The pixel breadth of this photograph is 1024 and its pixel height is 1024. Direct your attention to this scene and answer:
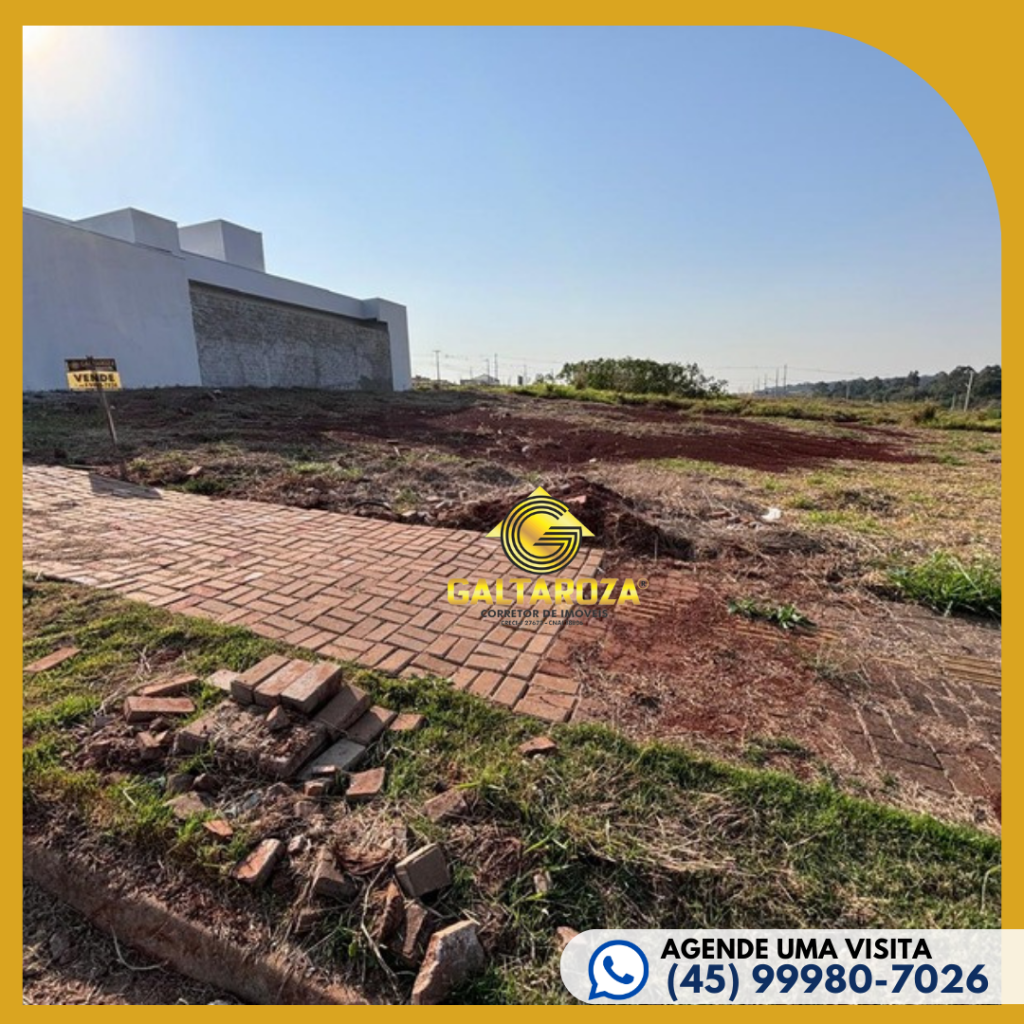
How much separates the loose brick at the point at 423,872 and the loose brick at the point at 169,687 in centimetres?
140

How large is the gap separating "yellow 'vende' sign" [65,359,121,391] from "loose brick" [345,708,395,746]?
652 cm

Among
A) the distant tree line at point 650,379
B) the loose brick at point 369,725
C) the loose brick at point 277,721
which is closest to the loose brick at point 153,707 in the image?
the loose brick at point 277,721

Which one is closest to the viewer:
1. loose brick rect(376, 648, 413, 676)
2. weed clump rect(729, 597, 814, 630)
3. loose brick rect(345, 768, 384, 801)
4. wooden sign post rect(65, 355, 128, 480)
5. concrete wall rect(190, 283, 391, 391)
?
loose brick rect(345, 768, 384, 801)

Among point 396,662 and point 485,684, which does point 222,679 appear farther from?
point 485,684

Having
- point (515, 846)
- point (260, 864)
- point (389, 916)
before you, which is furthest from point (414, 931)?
point (260, 864)

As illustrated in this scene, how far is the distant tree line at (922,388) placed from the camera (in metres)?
29.1

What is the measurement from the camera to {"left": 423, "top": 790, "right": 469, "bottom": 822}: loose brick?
1.73 metres

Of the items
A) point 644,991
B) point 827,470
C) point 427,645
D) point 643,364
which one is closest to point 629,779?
point 644,991

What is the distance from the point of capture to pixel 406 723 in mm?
2174

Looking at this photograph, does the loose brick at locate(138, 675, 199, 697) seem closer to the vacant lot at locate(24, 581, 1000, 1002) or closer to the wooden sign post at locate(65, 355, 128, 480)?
the vacant lot at locate(24, 581, 1000, 1002)

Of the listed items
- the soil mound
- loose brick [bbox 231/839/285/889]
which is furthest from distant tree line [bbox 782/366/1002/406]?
loose brick [bbox 231/839/285/889]

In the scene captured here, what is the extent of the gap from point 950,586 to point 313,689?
411 cm

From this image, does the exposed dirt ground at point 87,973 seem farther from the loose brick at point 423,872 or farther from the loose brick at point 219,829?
the loose brick at point 423,872

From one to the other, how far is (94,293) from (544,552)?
1899 centimetres
